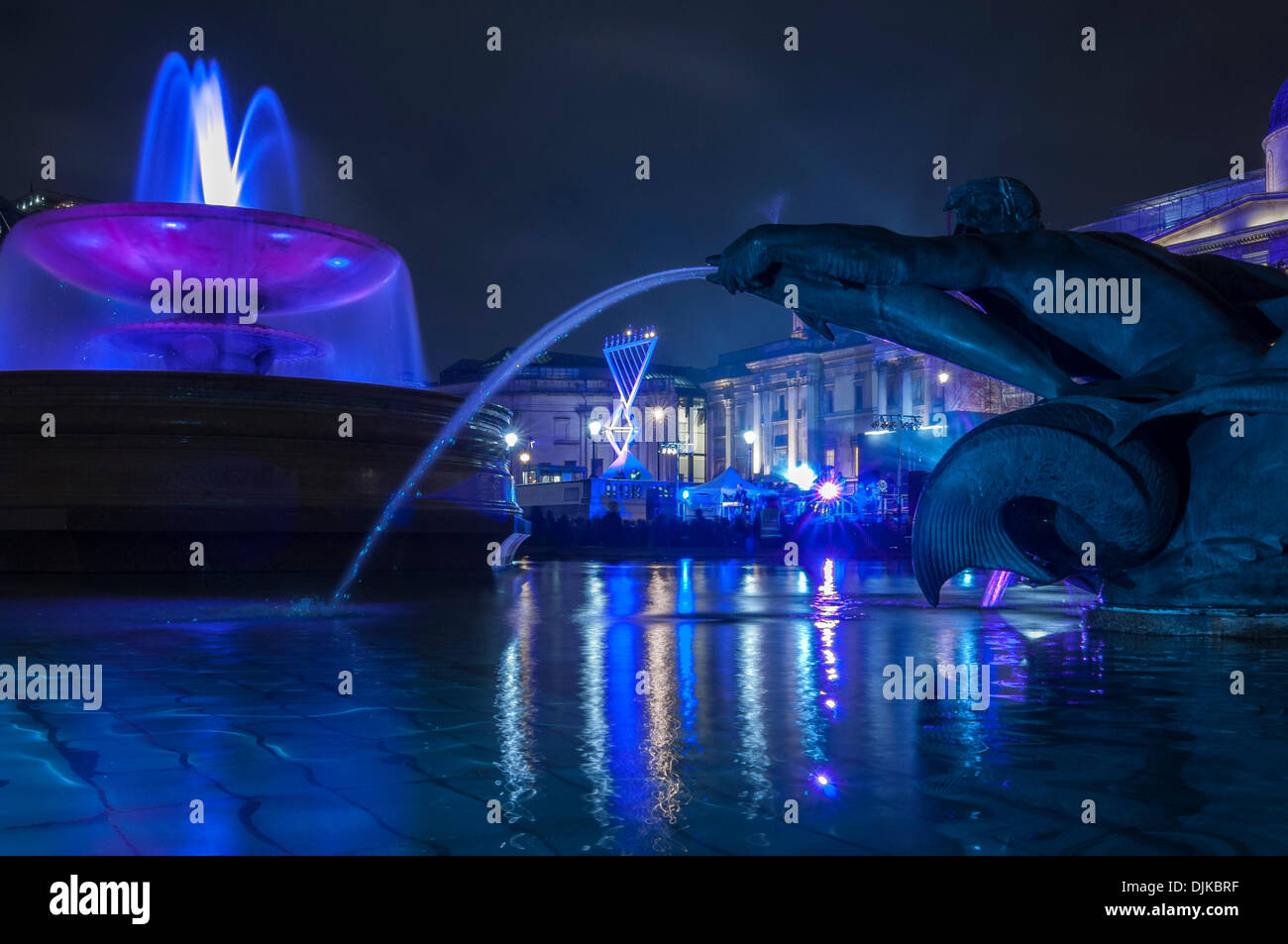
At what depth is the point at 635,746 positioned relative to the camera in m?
3.57

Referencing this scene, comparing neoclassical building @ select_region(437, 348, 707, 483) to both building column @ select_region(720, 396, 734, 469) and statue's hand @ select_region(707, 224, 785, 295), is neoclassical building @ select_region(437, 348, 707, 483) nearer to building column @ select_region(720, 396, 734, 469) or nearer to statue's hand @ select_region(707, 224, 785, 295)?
building column @ select_region(720, 396, 734, 469)

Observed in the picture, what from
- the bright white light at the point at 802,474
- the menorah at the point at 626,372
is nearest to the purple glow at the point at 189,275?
the menorah at the point at 626,372

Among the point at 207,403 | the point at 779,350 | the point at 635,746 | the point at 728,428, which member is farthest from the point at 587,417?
the point at 635,746

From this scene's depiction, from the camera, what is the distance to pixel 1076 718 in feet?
13.3

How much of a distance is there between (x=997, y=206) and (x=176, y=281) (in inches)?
417

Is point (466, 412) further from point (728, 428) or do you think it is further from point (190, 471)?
point (728, 428)

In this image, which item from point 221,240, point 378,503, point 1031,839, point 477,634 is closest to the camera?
point 1031,839

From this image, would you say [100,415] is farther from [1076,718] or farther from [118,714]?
[1076,718]

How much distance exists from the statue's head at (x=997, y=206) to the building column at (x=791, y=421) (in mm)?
78523

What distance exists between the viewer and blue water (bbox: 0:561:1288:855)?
257 cm

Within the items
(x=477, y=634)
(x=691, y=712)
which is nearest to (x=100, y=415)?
(x=477, y=634)
